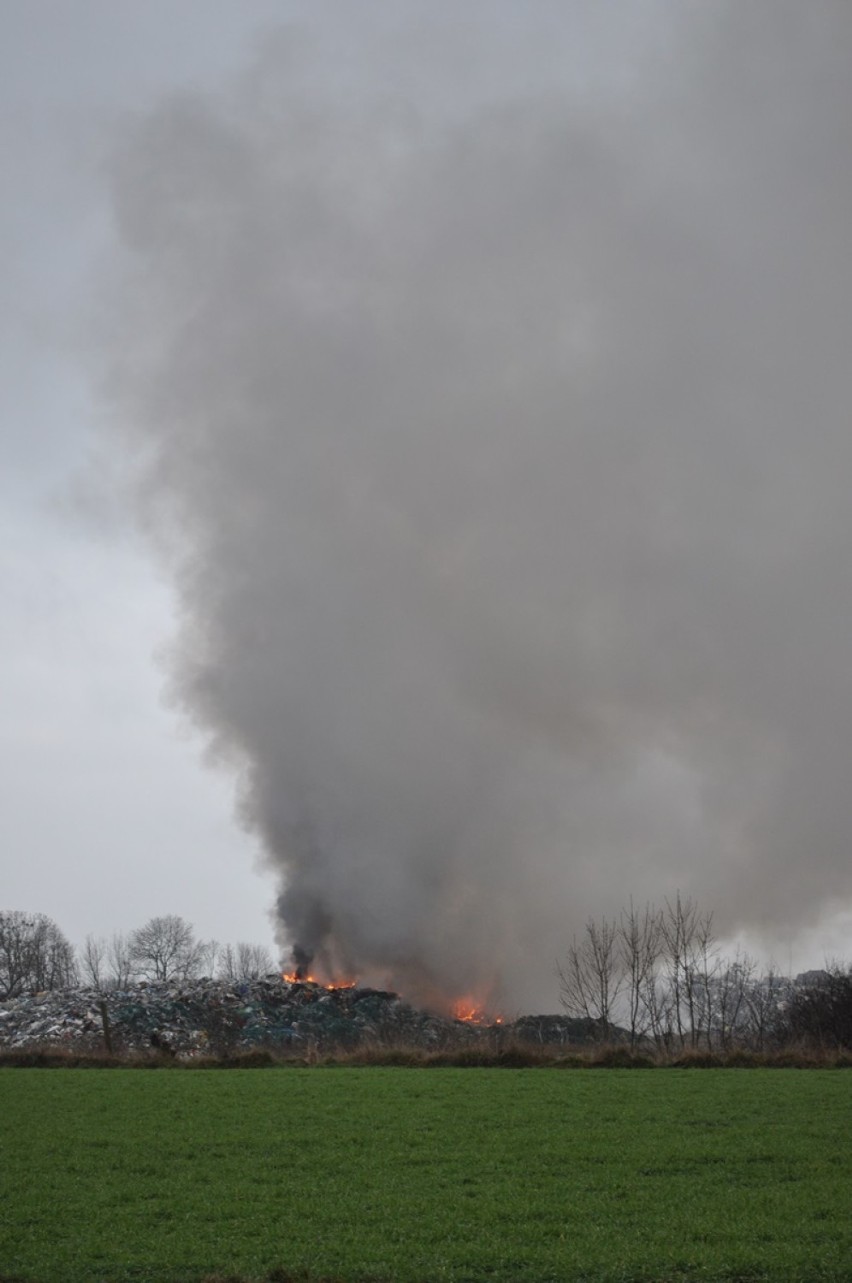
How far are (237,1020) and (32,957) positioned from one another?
51.1 m

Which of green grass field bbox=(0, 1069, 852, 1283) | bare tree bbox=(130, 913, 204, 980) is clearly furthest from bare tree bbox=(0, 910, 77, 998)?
green grass field bbox=(0, 1069, 852, 1283)

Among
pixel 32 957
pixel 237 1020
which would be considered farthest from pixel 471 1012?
pixel 32 957

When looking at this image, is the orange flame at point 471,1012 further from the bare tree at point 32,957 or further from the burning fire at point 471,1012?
the bare tree at point 32,957

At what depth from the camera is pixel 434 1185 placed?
1201 centimetres

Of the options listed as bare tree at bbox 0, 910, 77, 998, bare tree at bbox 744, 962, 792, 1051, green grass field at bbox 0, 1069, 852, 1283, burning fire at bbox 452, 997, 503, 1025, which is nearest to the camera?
green grass field at bbox 0, 1069, 852, 1283

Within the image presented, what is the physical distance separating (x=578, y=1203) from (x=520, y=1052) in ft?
61.6

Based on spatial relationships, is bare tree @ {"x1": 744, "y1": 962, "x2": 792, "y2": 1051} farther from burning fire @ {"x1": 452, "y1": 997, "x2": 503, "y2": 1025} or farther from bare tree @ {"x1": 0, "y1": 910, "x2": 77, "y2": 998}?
bare tree @ {"x1": 0, "y1": 910, "x2": 77, "y2": 998}

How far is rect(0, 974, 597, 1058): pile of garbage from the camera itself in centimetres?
4559

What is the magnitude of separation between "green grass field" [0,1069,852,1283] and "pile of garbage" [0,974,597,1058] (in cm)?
2222

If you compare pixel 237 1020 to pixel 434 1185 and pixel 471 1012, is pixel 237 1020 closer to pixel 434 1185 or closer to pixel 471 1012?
pixel 471 1012

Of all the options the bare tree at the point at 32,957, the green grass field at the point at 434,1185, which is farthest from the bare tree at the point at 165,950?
the green grass field at the point at 434,1185

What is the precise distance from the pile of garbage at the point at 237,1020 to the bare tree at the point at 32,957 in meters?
33.1

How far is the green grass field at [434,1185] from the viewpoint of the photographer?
29.4ft

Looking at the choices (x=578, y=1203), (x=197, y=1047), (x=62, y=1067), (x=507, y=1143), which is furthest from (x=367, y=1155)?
(x=197, y=1047)
